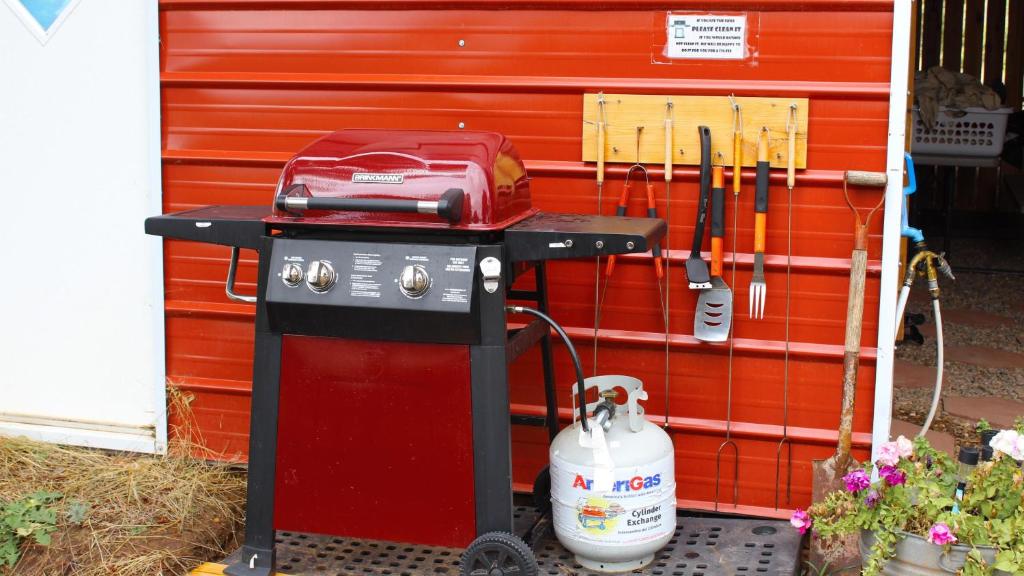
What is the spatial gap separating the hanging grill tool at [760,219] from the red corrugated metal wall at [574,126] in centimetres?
6

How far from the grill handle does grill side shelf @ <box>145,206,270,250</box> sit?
0.18 meters

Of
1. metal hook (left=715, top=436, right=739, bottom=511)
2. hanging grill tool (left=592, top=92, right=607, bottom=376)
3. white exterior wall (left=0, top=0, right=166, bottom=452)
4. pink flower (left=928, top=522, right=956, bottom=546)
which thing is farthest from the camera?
white exterior wall (left=0, top=0, right=166, bottom=452)

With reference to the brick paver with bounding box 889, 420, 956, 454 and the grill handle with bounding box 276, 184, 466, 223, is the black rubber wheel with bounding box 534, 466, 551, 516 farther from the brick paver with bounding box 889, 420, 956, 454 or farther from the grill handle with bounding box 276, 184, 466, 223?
the brick paver with bounding box 889, 420, 956, 454

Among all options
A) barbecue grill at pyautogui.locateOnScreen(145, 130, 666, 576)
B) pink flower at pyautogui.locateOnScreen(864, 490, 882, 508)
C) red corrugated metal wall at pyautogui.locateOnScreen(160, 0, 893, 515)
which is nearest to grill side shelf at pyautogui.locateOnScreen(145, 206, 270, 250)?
barbecue grill at pyautogui.locateOnScreen(145, 130, 666, 576)

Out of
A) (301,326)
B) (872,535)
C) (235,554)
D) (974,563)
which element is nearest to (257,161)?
(301,326)

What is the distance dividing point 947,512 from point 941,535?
0.16 m

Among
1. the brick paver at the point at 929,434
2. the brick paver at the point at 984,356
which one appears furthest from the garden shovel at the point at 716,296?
the brick paver at the point at 984,356

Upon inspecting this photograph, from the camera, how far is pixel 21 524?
356cm

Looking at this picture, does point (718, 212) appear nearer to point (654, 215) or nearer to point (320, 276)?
point (654, 215)

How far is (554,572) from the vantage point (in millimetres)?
3238

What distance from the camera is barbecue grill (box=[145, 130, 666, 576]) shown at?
9.59 feet

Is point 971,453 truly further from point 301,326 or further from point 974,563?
point 301,326

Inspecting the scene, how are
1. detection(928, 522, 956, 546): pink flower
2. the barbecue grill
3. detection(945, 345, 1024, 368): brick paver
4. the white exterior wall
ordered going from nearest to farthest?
1. detection(928, 522, 956, 546): pink flower
2. the barbecue grill
3. the white exterior wall
4. detection(945, 345, 1024, 368): brick paver

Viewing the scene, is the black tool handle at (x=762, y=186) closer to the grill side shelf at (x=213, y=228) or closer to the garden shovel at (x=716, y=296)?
the garden shovel at (x=716, y=296)
